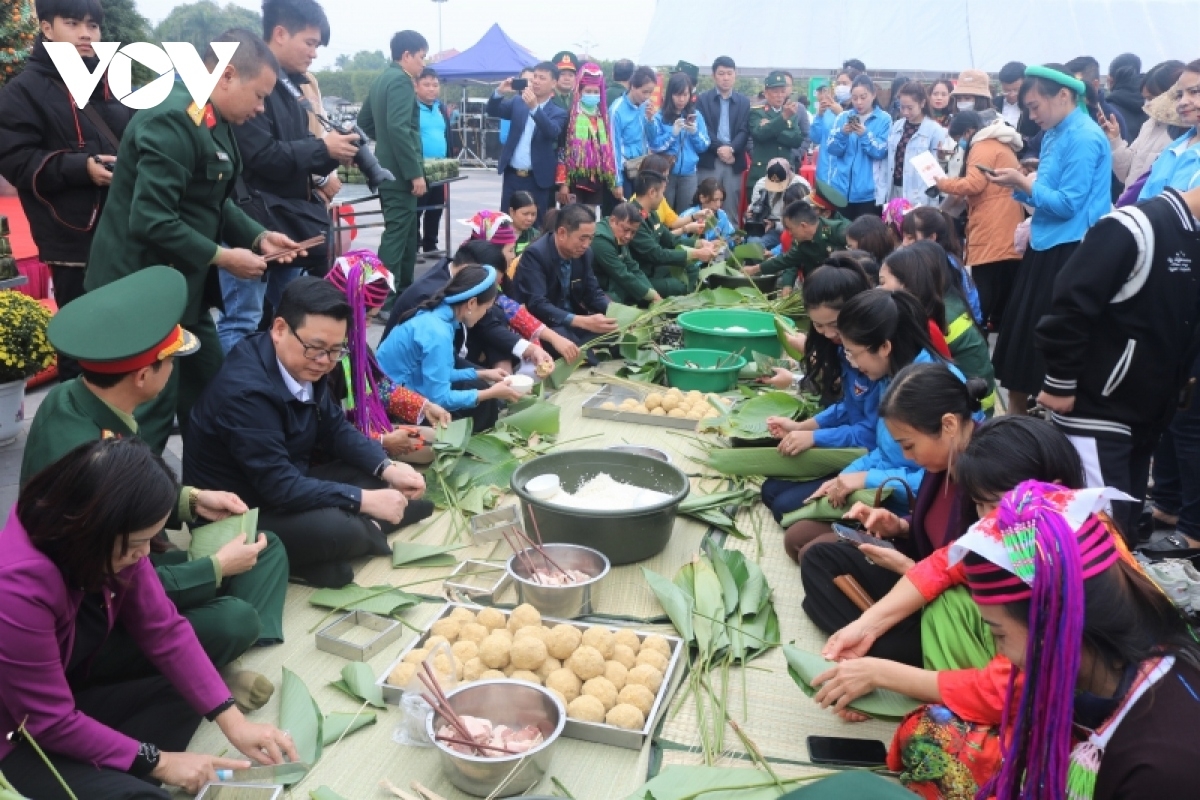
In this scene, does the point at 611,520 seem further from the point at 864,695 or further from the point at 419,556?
the point at 864,695

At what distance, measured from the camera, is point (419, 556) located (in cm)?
280

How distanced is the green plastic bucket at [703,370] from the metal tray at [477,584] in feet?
6.48

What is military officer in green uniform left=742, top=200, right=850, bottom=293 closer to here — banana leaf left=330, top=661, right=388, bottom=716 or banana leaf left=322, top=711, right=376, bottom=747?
banana leaf left=330, top=661, right=388, bottom=716

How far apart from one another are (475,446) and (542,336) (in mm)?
1245

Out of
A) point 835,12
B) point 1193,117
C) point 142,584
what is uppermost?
point 835,12

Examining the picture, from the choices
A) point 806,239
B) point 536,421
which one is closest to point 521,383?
point 536,421

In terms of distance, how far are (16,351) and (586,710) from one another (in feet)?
10.7

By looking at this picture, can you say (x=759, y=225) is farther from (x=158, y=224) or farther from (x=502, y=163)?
(x=158, y=224)

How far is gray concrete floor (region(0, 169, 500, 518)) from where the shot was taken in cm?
363

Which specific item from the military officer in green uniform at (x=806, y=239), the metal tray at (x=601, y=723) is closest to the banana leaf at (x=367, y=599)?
the metal tray at (x=601, y=723)

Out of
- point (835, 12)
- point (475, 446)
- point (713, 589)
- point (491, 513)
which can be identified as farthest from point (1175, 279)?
point (835, 12)

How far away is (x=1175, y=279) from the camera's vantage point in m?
2.70

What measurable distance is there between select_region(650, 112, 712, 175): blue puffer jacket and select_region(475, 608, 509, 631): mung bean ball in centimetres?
693

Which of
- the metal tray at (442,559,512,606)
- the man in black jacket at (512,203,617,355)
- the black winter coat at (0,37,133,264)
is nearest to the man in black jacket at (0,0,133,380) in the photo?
the black winter coat at (0,37,133,264)
